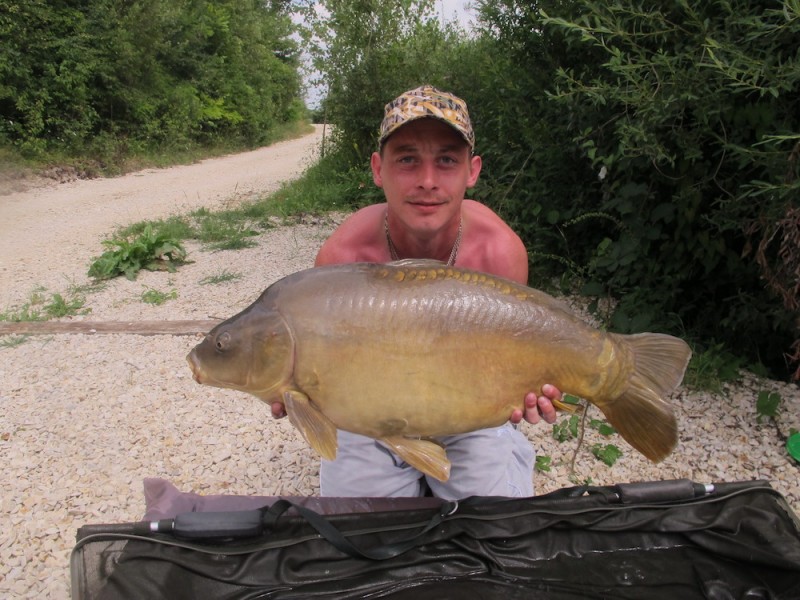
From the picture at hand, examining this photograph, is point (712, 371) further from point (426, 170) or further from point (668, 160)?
point (426, 170)

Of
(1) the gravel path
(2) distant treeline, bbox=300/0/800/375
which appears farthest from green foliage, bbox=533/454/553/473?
(2) distant treeline, bbox=300/0/800/375

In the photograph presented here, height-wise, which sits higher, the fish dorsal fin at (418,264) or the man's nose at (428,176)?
the man's nose at (428,176)

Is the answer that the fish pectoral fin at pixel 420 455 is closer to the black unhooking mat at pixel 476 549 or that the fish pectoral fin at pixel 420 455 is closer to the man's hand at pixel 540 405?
the man's hand at pixel 540 405

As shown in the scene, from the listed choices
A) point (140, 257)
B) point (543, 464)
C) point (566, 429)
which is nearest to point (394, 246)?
point (543, 464)

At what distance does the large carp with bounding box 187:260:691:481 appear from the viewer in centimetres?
133

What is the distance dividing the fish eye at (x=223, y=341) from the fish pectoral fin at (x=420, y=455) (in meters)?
0.42

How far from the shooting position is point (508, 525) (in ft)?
5.62

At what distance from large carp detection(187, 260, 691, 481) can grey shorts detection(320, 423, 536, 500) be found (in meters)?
0.53

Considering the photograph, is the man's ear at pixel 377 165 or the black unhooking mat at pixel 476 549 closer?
the black unhooking mat at pixel 476 549

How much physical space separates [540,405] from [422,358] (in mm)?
324

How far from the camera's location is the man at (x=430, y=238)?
166 centimetres

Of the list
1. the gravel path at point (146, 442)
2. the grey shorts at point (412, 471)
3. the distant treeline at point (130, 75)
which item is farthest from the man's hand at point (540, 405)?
the distant treeline at point (130, 75)

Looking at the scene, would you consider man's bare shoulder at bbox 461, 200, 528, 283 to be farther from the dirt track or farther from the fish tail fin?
the dirt track

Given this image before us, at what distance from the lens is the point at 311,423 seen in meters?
1.33
